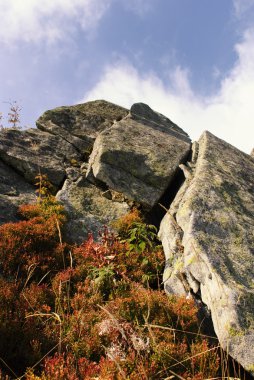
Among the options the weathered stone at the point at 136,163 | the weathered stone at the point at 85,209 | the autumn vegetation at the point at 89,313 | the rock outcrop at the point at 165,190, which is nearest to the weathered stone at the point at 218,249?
the rock outcrop at the point at 165,190

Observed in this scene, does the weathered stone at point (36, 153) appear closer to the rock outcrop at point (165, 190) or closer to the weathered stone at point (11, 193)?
the rock outcrop at point (165, 190)

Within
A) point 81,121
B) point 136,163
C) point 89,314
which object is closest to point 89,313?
point 89,314

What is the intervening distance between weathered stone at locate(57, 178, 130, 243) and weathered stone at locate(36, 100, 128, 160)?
10.4 feet

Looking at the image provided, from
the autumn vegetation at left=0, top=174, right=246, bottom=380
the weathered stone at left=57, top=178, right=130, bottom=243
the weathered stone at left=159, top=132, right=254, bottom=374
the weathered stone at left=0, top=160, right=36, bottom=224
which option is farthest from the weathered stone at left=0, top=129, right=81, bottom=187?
the weathered stone at left=159, top=132, right=254, bottom=374

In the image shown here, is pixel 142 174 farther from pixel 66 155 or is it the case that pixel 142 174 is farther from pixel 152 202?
pixel 66 155

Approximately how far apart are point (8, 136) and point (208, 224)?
8.76 m

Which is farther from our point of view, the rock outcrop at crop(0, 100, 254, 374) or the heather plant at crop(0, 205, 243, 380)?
Result: the rock outcrop at crop(0, 100, 254, 374)

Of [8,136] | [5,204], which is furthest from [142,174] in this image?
[8,136]

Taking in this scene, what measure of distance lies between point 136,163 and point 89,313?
21.0 ft

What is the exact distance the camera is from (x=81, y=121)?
631 inches

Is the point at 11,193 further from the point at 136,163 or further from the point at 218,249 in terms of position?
the point at 218,249

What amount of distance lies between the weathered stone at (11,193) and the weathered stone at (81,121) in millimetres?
3474

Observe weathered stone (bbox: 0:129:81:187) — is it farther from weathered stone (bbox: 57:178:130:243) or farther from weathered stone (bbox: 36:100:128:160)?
weathered stone (bbox: 57:178:130:243)

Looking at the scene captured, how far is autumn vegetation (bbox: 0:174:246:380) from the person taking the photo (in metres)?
5.00
